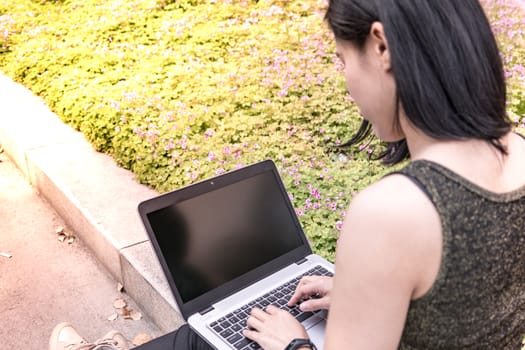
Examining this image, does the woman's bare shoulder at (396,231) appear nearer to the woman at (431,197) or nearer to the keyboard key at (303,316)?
the woman at (431,197)

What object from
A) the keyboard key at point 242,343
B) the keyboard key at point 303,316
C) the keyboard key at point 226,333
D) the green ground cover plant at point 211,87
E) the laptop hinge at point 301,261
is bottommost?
the green ground cover plant at point 211,87

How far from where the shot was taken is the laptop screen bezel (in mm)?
1611

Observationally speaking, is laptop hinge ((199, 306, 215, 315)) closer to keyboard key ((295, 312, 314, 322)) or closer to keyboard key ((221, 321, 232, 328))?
keyboard key ((221, 321, 232, 328))

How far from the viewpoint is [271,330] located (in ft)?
4.32

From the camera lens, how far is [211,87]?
172 inches

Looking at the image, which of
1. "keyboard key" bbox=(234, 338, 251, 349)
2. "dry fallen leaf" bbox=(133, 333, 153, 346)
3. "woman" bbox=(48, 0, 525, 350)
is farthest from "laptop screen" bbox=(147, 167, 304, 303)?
"dry fallen leaf" bbox=(133, 333, 153, 346)

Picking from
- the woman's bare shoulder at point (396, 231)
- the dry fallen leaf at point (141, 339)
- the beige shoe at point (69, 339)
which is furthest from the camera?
the dry fallen leaf at point (141, 339)

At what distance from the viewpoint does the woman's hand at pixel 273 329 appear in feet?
4.17

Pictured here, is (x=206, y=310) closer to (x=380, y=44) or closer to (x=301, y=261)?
(x=301, y=261)

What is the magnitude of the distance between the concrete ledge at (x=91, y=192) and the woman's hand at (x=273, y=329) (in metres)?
1.08

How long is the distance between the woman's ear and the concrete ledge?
170 centimetres

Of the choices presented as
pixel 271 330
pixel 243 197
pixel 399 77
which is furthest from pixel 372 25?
pixel 243 197

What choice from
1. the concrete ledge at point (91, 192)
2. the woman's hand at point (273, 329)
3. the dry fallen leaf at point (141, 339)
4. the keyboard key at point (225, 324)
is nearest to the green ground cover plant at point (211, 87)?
the concrete ledge at point (91, 192)

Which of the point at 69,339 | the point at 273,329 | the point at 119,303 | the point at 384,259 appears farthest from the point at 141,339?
the point at 384,259
